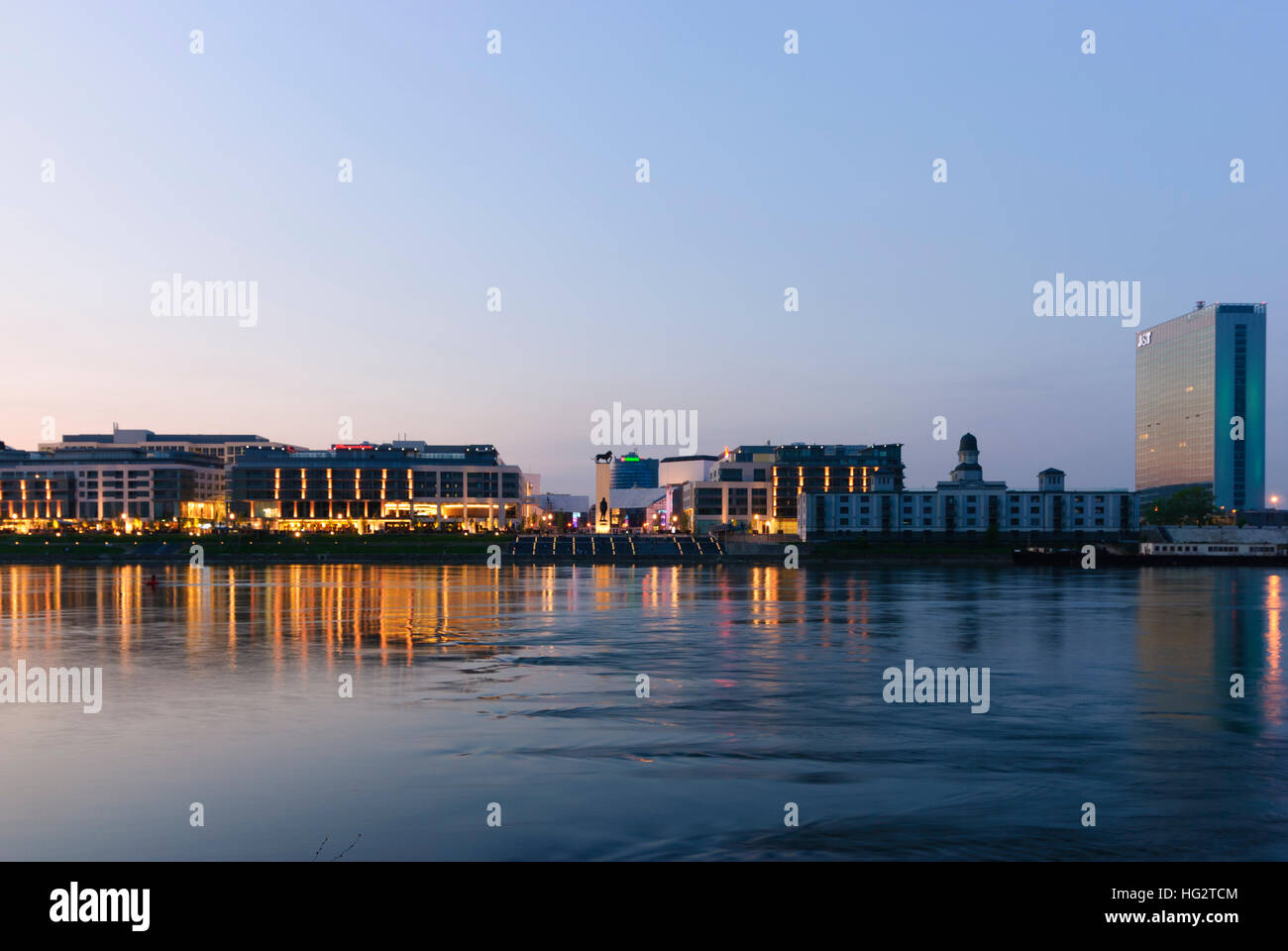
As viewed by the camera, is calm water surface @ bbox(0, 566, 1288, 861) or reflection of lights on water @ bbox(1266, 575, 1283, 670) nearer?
calm water surface @ bbox(0, 566, 1288, 861)

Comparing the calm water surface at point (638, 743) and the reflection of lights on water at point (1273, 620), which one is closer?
the calm water surface at point (638, 743)

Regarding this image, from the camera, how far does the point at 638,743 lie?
96.5 feet

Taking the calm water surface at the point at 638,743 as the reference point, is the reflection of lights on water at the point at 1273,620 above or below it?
below

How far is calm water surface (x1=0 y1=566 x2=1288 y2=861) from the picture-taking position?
69.1 feet

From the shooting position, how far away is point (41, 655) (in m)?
48.5

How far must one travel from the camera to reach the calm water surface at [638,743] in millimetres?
21047

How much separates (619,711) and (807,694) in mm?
7550

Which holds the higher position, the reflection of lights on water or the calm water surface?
the calm water surface

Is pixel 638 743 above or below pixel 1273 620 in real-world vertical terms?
above

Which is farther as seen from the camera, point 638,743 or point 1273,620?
point 1273,620
